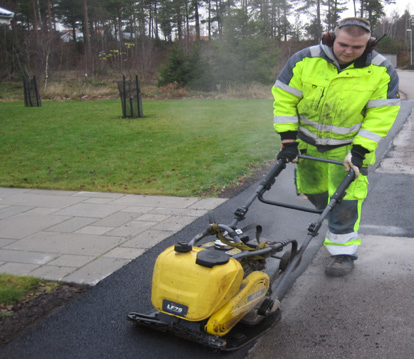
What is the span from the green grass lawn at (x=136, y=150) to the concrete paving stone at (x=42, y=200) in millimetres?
482

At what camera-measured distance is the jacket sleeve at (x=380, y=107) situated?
11.8ft

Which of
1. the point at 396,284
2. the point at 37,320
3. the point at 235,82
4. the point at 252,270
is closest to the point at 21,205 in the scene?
the point at 37,320

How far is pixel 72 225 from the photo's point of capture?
5508 millimetres

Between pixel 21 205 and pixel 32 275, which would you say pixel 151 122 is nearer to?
pixel 21 205

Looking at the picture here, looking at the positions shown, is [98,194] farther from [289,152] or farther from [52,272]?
[289,152]

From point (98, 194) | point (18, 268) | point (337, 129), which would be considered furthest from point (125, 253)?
point (98, 194)

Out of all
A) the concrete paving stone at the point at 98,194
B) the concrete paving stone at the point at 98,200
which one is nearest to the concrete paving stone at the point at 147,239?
the concrete paving stone at the point at 98,200

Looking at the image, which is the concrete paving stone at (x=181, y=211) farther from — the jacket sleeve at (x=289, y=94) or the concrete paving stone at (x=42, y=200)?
the jacket sleeve at (x=289, y=94)

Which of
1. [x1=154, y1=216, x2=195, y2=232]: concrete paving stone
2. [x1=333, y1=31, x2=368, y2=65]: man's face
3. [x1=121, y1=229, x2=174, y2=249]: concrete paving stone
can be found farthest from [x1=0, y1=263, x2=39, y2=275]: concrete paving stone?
[x1=333, y1=31, x2=368, y2=65]: man's face

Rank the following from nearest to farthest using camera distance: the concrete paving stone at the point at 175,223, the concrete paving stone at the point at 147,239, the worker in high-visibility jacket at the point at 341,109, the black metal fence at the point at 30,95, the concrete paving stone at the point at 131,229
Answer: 1. the worker in high-visibility jacket at the point at 341,109
2. the concrete paving stone at the point at 147,239
3. the concrete paving stone at the point at 131,229
4. the concrete paving stone at the point at 175,223
5. the black metal fence at the point at 30,95

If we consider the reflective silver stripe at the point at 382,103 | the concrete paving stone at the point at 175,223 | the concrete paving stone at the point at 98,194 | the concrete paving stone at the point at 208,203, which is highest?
the reflective silver stripe at the point at 382,103

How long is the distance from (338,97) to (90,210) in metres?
3.67

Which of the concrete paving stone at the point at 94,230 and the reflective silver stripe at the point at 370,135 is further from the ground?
the reflective silver stripe at the point at 370,135

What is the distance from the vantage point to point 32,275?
4109 millimetres
